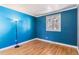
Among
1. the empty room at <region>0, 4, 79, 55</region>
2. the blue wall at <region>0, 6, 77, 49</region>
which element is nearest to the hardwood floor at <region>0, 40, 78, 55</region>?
the empty room at <region>0, 4, 79, 55</region>

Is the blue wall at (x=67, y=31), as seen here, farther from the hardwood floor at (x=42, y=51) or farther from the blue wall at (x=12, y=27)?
the blue wall at (x=12, y=27)

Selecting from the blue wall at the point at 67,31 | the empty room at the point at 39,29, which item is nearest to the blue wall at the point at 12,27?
the empty room at the point at 39,29

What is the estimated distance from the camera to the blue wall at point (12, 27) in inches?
99.7

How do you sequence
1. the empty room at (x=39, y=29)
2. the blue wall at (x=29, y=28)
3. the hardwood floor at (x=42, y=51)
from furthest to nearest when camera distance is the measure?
the blue wall at (x=29, y=28), the empty room at (x=39, y=29), the hardwood floor at (x=42, y=51)

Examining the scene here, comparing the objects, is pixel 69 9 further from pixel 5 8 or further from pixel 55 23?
pixel 5 8

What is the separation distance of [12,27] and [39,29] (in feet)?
4.62

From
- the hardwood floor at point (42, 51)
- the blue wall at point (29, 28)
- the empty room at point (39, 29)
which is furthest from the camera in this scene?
the blue wall at point (29, 28)

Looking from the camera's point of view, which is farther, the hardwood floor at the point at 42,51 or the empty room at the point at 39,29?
the empty room at the point at 39,29

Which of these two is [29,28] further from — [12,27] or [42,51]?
[42,51]

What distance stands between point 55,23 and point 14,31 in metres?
1.54

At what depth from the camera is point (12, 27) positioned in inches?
113

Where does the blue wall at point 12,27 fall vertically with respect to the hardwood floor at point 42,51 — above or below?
above

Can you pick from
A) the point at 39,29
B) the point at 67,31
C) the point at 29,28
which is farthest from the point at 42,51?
the point at 39,29
